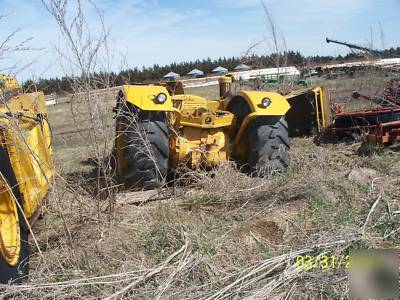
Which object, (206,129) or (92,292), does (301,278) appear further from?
(206,129)

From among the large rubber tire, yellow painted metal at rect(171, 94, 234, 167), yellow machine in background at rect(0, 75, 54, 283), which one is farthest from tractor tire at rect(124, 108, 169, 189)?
the large rubber tire

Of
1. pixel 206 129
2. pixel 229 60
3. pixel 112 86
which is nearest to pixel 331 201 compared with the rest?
pixel 206 129

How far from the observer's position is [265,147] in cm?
585

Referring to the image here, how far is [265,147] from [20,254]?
3.18 m

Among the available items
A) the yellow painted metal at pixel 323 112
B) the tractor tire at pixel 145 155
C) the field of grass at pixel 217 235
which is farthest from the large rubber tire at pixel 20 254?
the yellow painted metal at pixel 323 112

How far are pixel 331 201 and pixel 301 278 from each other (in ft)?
5.24

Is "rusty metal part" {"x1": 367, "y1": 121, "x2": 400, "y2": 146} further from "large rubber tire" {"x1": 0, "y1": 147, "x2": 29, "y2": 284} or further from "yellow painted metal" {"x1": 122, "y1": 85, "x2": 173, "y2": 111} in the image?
"large rubber tire" {"x1": 0, "y1": 147, "x2": 29, "y2": 284}

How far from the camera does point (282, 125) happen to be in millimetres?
6090

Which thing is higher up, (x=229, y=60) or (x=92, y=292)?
(x=229, y=60)

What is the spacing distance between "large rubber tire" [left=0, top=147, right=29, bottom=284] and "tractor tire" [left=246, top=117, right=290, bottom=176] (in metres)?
2.89

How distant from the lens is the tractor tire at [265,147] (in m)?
5.84

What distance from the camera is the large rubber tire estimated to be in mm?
3287

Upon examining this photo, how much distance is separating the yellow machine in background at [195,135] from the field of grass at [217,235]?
0.84 ft

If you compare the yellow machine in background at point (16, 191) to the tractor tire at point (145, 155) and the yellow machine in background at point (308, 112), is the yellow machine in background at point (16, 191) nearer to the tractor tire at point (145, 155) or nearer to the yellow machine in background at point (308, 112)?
the tractor tire at point (145, 155)
